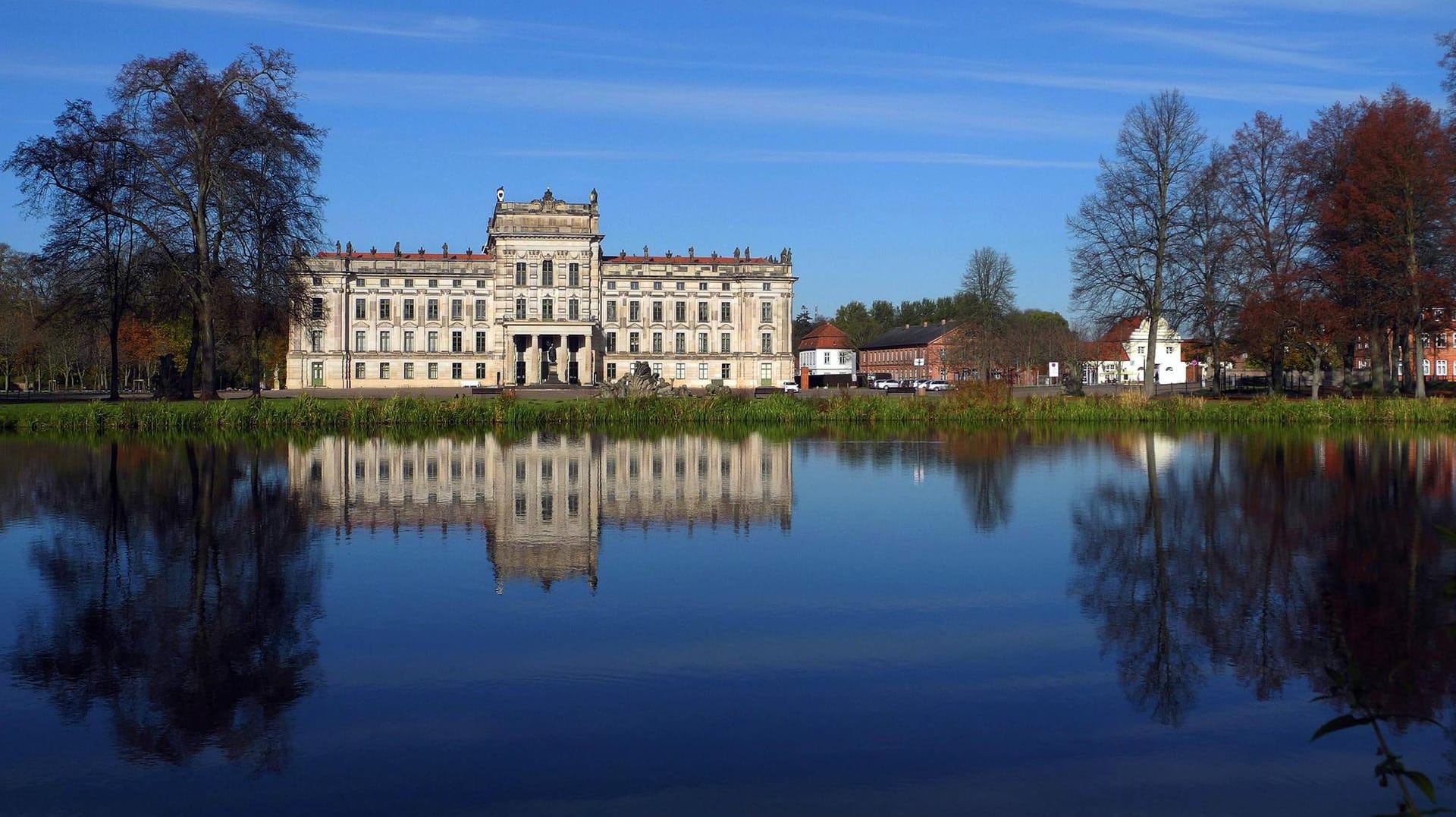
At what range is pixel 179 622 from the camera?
8875mm

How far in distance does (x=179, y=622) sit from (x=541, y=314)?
2814 inches

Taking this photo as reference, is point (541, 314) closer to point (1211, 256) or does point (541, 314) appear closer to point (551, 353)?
point (551, 353)

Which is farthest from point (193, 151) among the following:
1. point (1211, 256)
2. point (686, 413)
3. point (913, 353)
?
point (913, 353)

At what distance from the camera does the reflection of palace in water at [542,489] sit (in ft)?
44.0

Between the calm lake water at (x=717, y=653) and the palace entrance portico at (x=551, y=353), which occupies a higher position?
the palace entrance portico at (x=551, y=353)

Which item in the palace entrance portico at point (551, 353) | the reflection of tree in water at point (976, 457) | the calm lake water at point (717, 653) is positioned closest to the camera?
the calm lake water at point (717, 653)

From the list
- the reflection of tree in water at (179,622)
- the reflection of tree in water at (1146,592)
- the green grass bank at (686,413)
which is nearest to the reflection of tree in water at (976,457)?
the reflection of tree in water at (1146,592)

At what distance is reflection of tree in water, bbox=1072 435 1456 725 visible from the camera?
24.7ft

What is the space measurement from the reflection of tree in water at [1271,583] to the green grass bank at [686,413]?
20.5 m

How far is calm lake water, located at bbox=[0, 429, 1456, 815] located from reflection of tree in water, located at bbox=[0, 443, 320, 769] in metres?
0.04

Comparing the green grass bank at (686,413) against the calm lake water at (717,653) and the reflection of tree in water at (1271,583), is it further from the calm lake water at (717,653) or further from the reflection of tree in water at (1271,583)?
the reflection of tree in water at (1271,583)

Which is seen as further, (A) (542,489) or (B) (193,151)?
(B) (193,151)

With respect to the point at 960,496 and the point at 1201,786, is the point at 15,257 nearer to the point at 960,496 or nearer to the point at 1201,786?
the point at 960,496

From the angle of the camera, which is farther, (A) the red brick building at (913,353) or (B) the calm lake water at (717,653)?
(A) the red brick building at (913,353)
